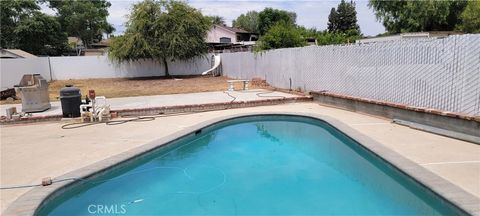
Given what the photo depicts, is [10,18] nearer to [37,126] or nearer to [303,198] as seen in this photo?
[37,126]

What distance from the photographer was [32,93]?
1146 centimetres

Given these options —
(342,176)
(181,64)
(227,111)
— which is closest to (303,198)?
(342,176)

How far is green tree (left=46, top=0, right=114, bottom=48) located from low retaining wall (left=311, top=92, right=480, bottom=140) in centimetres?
4731

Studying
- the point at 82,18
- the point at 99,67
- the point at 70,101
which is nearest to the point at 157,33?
the point at 99,67

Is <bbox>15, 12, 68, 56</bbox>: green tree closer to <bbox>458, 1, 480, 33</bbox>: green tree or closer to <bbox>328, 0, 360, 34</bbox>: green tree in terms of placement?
<bbox>458, 1, 480, 33</bbox>: green tree

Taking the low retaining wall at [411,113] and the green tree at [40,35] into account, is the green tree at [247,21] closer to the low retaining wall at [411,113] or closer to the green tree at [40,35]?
the green tree at [40,35]

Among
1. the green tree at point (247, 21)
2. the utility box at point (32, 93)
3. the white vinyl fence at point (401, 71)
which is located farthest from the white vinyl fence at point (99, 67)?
the green tree at point (247, 21)

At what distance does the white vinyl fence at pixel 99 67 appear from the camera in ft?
82.6

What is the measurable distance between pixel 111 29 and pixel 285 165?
188 ft

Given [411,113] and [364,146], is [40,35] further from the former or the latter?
[364,146]

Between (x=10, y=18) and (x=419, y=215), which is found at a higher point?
(x=10, y=18)

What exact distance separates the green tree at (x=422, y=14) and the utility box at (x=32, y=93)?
30586 millimetres

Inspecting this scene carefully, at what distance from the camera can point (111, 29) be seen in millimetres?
58219

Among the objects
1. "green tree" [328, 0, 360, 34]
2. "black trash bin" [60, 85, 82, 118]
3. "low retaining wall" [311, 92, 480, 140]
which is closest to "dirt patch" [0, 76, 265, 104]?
"black trash bin" [60, 85, 82, 118]
